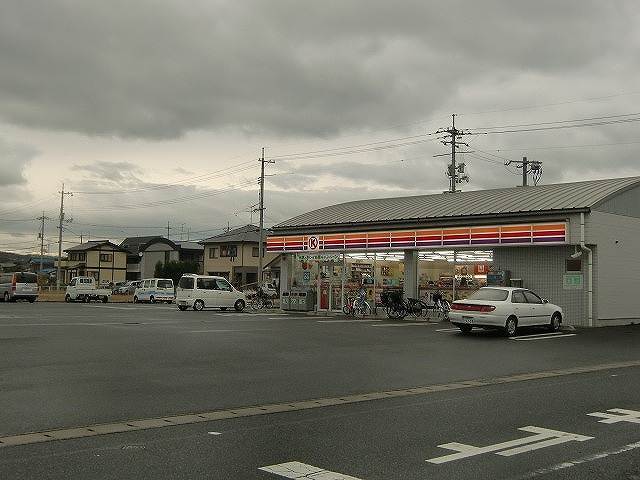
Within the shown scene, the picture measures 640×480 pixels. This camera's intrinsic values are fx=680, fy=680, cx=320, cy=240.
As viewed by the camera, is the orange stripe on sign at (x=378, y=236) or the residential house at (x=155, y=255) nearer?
the orange stripe on sign at (x=378, y=236)

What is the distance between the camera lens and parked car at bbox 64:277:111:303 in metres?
49.8

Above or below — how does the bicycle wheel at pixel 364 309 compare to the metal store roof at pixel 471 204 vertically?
below

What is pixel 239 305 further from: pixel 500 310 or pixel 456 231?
pixel 500 310

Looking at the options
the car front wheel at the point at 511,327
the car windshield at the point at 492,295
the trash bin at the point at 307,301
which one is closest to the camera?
the car front wheel at the point at 511,327

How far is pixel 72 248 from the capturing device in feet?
314

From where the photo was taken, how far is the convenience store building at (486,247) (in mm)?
25266

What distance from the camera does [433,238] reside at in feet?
96.4

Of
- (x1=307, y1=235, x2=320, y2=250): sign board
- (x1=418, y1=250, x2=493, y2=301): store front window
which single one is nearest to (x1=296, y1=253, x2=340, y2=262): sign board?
(x1=307, y1=235, x2=320, y2=250): sign board

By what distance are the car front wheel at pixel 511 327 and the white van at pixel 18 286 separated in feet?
113

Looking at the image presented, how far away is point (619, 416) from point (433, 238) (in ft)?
68.7

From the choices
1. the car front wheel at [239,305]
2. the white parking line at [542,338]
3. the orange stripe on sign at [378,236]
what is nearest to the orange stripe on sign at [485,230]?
the orange stripe on sign at [378,236]

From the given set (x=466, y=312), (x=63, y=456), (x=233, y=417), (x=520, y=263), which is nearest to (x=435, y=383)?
(x=233, y=417)

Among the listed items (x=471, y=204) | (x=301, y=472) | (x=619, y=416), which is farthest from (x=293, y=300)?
(x=301, y=472)

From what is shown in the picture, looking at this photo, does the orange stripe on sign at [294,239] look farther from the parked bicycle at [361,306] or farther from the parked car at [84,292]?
the parked car at [84,292]
